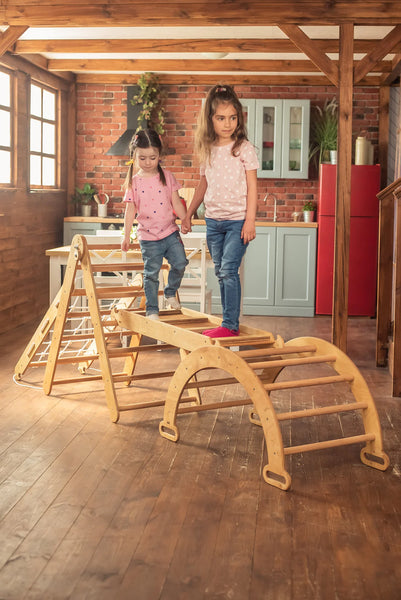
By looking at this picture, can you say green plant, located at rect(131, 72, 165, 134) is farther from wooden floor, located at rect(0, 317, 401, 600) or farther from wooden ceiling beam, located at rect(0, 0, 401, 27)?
wooden floor, located at rect(0, 317, 401, 600)

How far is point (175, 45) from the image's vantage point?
22.4ft

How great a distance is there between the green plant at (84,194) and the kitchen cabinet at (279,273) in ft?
4.79

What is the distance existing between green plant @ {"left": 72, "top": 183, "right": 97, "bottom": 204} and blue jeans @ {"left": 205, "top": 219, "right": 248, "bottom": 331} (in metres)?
5.27

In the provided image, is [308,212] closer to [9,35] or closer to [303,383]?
[9,35]

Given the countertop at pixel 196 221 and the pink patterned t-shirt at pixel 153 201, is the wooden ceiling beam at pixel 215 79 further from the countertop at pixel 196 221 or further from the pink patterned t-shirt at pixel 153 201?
the pink patterned t-shirt at pixel 153 201

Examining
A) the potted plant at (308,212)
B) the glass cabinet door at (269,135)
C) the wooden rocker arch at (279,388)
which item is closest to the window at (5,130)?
the glass cabinet door at (269,135)

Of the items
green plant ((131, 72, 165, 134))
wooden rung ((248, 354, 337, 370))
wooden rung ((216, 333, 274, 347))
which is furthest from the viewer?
green plant ((131, 72, 165, 134))

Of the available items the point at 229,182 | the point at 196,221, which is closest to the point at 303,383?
the point at 229,182

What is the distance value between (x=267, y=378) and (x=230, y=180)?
1036 millimetres

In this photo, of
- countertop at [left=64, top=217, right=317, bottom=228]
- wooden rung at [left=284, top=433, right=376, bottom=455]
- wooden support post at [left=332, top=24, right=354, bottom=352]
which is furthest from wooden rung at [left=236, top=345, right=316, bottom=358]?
countertop at [left=64, top=217, right=317, bottom=228]

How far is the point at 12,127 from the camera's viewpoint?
708 centimetres

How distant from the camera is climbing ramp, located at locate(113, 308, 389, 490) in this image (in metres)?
3.09

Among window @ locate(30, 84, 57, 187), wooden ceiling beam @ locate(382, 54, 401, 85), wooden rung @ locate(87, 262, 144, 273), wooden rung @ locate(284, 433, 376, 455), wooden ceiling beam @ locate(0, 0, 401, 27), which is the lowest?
wooden rung @ locate(284, 433, 376, 455)

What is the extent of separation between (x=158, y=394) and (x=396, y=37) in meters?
3.14
